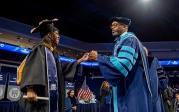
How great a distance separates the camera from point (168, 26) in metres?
11.5

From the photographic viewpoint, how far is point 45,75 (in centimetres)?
295

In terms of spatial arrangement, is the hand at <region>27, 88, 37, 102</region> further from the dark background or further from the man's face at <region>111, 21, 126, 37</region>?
the dark background

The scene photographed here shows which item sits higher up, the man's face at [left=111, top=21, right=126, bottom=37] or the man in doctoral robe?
the man's face at [left=111, top=21, right=126, bottom=37]

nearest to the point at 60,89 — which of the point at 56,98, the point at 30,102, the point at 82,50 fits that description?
the point at 56,98

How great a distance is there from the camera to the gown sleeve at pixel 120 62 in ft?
8.68

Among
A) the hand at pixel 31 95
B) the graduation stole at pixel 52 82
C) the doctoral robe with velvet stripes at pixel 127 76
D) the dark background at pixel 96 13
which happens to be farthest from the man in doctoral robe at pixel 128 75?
the dark background at pixel 96 13

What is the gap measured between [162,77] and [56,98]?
1672mm

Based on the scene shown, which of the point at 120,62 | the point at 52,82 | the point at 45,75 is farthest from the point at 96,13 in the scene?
the point at 120,62

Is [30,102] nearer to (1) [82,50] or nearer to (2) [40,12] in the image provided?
(2) [40,12]

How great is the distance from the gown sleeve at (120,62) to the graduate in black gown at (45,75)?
0.64 metres

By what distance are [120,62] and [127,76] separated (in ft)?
0.74

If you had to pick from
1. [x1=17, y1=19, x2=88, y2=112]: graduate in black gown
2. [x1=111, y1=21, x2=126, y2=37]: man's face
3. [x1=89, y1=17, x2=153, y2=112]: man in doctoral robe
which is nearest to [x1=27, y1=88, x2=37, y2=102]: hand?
[x1=17, y1=19, x2=88, y2=112]: graduate in black gown

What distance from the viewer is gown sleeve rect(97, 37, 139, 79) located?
2.64m

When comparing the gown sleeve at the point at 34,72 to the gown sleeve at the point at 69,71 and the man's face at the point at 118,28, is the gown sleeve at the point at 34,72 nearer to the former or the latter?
the gown sleeve at the point at 69,71
